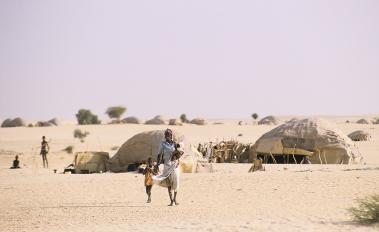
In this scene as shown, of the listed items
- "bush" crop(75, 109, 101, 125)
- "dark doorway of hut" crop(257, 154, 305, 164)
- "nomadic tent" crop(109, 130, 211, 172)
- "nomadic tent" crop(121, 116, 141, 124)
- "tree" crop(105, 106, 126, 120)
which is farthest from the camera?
"tree" crop(105, 106, 126, 120)

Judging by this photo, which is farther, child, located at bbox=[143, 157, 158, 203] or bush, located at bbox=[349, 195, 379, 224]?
child, located at bbox=[143, 157, 158, 203]

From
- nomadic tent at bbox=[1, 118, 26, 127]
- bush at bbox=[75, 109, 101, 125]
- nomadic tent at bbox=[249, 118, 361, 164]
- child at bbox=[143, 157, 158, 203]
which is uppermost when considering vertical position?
bush at bbox=[75, 109, 101, 125]

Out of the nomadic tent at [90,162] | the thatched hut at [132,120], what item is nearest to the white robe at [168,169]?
the nomadic tent at [90,162]

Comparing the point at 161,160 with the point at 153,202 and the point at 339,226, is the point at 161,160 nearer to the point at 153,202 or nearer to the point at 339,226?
the point at 153,202

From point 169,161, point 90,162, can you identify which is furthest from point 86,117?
point 169,161

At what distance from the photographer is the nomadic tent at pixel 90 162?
67.3 feet

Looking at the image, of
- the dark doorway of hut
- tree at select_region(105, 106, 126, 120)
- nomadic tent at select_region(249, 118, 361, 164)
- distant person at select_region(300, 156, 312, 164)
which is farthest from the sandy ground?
tree at select_region(105, 106, 126, 120)

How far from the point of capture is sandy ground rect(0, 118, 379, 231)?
1006 cm

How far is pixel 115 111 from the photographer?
272 ft

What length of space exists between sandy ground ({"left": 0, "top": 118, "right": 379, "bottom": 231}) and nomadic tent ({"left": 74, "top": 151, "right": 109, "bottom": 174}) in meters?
1.45

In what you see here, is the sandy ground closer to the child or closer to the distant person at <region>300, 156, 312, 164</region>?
the child

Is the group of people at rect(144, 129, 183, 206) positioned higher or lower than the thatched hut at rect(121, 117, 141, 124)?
lower

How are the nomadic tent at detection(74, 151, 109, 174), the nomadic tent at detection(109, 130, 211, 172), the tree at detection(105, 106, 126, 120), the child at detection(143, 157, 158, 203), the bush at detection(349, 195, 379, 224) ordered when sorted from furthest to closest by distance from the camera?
the tree at detection(105, 106, 126, 120)
the nomadic tent at detection(74, 151, 109, 174)
the nomadic tent at detection(109, 130, 211, 172)
the child at detection(143, 157, 158, 203)
the bush at detection(349, 195, 379, 224)

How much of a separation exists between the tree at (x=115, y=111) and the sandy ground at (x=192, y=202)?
6219 cm
